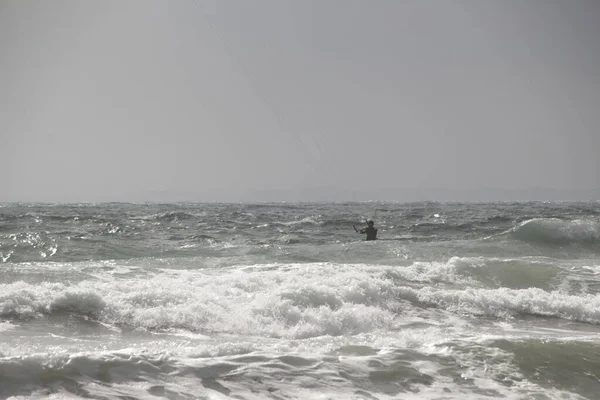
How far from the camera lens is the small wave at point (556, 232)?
20469 mm

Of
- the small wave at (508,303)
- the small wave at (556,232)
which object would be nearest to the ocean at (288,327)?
the small wave at (508,303)

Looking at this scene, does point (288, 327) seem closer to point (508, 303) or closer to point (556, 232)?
point (508, 303)

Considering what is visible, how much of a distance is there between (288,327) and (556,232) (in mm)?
17212

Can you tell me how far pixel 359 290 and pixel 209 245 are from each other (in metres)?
9.27

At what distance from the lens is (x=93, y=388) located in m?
4.91

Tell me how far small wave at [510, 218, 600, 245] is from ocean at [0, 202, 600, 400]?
6.21 metres

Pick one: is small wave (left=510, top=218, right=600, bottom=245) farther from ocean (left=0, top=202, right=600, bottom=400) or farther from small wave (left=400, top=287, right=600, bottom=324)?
small wave (left=400, top=287, right=600, bottom=324)

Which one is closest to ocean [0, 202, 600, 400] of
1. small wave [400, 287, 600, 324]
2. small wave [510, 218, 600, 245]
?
small wave [400, 287, 600, 324]

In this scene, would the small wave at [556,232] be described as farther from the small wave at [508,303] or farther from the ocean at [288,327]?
the small wave at [508,303]

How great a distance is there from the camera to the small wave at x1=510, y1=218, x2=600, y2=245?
20.5 metres

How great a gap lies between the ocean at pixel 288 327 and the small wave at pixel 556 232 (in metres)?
6.21

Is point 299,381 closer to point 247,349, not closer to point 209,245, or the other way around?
point 247,349

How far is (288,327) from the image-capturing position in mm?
7598

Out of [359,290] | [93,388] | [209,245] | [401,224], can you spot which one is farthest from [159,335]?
[401,224]
